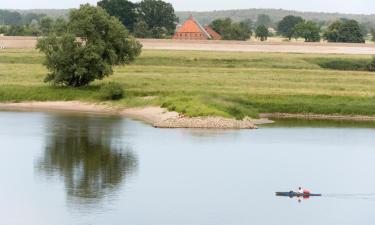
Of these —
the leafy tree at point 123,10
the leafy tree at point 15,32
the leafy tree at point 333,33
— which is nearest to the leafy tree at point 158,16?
the leafy tree at point 123,10

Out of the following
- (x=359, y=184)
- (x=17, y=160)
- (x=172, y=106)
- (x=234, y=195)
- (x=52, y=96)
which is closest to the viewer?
(x=234, y=195)

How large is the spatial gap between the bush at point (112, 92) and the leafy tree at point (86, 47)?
1191 mm

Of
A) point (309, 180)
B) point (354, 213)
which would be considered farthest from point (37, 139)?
point (354, 213)

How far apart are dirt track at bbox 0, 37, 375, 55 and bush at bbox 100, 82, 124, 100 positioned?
43.6m

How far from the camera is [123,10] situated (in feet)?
506

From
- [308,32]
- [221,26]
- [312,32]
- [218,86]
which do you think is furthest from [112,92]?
[312,32]

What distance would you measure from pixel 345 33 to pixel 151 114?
275 ft

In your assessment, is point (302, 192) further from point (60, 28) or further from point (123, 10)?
point (123, 10)

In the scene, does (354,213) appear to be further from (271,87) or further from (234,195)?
(271,87)

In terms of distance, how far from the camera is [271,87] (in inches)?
3445

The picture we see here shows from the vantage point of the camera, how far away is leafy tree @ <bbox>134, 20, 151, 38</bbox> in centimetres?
15062

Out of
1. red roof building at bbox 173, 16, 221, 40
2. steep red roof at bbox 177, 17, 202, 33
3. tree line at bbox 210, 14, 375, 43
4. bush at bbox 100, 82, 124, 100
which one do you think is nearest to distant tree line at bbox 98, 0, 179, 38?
red roof building at bbox 173, 16, 221, 40

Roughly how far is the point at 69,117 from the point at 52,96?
8.69 m

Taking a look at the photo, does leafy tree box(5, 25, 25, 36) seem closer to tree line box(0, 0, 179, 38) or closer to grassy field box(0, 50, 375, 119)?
tree line box(0, 0, 179, 38)
